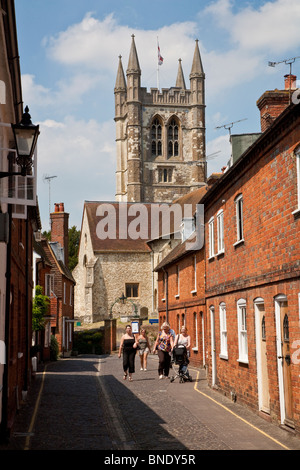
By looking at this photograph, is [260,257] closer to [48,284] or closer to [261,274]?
[261,274]

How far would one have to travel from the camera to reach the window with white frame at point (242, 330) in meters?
13.4

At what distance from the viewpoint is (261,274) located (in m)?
11.7

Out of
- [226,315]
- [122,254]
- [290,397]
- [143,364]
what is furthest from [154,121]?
[290,397]

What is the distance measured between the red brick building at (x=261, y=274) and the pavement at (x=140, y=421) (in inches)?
22.9

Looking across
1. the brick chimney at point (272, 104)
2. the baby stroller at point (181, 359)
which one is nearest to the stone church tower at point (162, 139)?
the baby stroller at point (181, 359)

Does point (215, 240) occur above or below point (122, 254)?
below

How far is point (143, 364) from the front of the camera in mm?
23047

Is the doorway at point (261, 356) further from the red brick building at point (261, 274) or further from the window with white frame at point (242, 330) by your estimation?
the window with white frame at point (242, 330)

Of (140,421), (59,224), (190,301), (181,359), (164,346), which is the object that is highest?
(59,224)

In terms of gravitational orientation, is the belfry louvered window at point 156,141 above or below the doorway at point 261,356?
above

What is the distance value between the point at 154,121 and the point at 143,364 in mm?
57751

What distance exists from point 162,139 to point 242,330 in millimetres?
64961

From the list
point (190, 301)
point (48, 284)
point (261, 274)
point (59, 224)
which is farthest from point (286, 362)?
point (59, 224)
